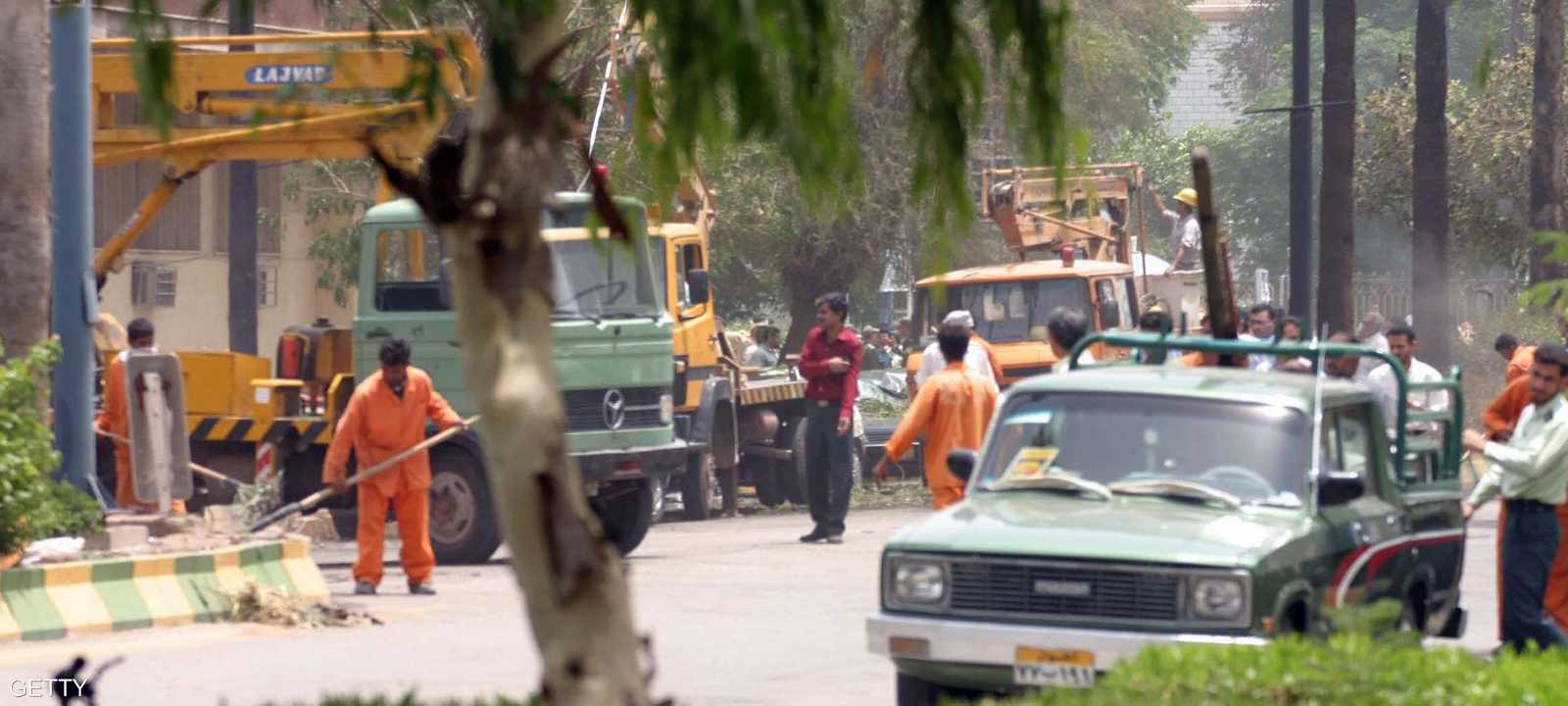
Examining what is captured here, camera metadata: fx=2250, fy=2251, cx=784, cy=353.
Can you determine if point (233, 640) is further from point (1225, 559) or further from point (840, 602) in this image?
point (1225, 559)

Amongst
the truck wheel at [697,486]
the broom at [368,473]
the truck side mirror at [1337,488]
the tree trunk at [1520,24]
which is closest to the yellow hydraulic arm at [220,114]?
the broom at [368,473]

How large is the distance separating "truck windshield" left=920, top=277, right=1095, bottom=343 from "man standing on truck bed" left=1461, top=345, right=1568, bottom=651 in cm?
1465

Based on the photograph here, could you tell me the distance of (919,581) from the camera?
8281 mm

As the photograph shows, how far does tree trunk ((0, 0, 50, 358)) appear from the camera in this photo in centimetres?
1316

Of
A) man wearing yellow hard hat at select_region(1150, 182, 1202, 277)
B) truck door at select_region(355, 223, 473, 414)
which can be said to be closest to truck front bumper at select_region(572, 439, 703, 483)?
truck door at select_region(355, 223, 473, 414)

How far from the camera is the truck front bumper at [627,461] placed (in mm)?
16297

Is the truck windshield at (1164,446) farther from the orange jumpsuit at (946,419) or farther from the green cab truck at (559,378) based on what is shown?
the green cab truck at (559,378)

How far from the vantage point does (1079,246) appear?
28828mm

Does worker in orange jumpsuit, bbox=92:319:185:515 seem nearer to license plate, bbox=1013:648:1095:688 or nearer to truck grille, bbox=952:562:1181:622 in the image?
truck grille, bbox=952:562:1181:622

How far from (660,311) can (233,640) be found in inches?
240

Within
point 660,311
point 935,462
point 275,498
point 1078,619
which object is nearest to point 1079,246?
point 660,311

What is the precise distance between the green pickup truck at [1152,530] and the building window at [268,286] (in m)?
27.0

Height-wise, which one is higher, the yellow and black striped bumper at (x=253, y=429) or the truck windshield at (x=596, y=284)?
the truck windshield at (x=596, y=284)

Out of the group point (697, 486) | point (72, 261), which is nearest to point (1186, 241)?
point (697, 486)
